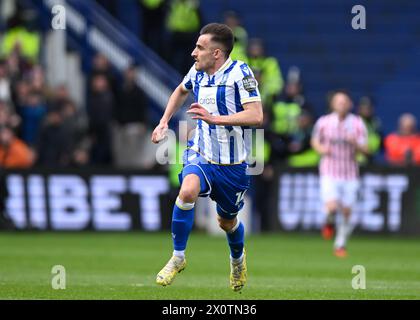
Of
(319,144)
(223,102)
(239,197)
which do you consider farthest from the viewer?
(319,144)

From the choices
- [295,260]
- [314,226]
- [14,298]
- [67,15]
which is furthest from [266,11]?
[14,298]

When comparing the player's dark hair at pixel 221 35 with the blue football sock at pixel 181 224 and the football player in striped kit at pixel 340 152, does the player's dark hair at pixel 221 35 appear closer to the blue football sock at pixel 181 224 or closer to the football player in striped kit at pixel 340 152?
the blue football sock at pixel 181 224

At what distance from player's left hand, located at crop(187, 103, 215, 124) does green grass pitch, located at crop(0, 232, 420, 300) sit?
5.55 ft

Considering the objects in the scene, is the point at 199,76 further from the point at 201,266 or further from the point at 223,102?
the point at 201,266

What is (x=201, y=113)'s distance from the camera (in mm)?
10312

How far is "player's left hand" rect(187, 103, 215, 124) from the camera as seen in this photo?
33.8ft

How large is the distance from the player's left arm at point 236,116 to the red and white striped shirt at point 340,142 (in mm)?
7685

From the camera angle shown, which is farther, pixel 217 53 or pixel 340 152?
pixel 340 152

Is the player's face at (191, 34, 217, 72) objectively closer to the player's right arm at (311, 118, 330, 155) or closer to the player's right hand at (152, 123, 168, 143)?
the player's right hand at (152, 123, 168, 143)

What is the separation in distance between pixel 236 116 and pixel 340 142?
8.07 m

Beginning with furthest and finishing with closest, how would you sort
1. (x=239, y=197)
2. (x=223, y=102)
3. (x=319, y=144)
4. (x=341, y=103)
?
1. (x=319, y=144)
2. (x=341, y=103)
3. (x=239, y=197)
4. (x=223, y=102)

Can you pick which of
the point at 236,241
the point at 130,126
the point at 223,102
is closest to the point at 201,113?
the point at 223,102
